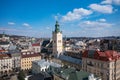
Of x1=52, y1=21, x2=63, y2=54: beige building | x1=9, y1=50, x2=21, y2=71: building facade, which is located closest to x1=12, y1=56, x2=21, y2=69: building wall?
x1=9, y1=50, x2=21, y2=71: building facade

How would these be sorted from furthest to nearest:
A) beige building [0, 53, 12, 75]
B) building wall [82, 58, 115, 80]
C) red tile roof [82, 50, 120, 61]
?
beige building [0, 53, 12, 75], red tile roof [82, 50, 120, 61], building wall [82, 58, 115, 80]

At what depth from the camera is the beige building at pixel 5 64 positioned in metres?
66.3

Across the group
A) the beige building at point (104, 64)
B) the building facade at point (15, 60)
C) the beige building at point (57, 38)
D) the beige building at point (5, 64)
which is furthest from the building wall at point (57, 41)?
the beige building at point (104, 64)

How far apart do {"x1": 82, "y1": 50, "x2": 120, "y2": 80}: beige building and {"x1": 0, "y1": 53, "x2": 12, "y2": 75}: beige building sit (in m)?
36.1

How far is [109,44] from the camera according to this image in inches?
→ 4835

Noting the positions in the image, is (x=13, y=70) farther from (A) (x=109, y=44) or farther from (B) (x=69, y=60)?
(A) (x=109, y=44)

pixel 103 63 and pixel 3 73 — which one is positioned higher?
pixel 103 63

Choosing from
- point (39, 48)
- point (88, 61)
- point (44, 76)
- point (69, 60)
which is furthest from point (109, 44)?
point (44, 76)

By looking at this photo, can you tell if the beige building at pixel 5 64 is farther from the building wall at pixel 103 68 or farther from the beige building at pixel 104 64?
the building wall at pixel 103 68

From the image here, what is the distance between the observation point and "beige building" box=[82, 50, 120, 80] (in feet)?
146

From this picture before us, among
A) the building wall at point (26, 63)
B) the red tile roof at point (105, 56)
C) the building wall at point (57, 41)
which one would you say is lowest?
the building wall at point (26, 63)

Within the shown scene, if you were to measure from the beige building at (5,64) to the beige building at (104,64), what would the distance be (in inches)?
1421

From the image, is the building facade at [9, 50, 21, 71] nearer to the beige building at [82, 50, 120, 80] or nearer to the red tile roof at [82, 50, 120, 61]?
the beige building at [82, 50, 120, 80]

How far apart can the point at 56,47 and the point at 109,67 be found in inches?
1440
